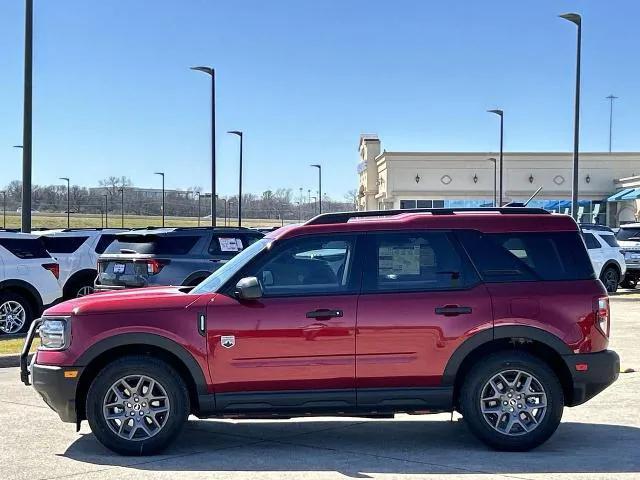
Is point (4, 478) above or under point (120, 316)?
under

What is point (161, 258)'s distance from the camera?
13.2 meters

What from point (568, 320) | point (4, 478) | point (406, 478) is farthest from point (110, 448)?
point (568, 320)

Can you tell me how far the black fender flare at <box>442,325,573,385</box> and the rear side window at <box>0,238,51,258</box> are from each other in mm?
9504

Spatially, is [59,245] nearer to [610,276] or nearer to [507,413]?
[507,413]

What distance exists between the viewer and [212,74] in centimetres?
3003

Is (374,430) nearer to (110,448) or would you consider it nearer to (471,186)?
(110,448)

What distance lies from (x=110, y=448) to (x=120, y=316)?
A: 1070 millimetres

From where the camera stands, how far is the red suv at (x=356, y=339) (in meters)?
6.55

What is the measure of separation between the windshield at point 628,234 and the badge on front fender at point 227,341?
73.1ft

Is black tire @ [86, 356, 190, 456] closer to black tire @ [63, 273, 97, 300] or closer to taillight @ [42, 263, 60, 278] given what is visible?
taillight @ [42, 263, 60, 278]

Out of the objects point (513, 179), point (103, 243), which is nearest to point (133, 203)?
point (513, 179)

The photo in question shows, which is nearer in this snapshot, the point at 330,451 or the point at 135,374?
the point at 135,374

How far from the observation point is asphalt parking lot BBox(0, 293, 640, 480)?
6.12 m

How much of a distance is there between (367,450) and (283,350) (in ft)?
3.76
